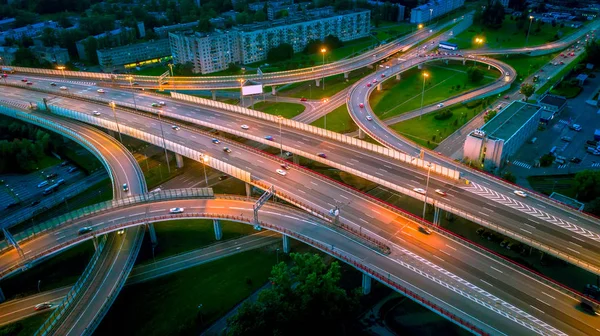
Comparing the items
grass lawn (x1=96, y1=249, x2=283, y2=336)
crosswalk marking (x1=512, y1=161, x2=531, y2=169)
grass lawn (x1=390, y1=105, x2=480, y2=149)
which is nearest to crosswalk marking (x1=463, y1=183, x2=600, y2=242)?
crosswalk marking (x1=512, y1=161, x2=531, y2=169)

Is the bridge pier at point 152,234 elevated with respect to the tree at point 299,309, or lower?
lower

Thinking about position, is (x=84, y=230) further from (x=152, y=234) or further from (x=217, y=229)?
(x=217, y=229)

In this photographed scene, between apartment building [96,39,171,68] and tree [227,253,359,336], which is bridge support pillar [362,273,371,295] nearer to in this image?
tree [227,253,359,336]

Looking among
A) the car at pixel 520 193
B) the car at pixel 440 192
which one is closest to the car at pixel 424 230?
the car at pixel 440 192

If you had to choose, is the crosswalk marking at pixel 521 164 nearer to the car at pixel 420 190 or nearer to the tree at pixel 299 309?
the car at pixel 420 190

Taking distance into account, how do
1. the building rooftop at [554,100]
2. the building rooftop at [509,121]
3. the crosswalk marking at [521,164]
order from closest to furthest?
the crosswalk marking at [521,164] → the building rooftop at [509,121] → the building rooftop at [554,100]

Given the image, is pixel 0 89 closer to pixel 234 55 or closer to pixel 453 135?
pixel 234 55
